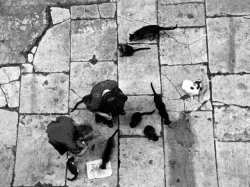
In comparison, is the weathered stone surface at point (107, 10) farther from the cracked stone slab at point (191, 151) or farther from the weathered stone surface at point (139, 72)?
the cracked stone slab at point (191, 151)

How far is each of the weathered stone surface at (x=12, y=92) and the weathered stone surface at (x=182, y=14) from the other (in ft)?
9.78

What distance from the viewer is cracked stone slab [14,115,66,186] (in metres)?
5.67

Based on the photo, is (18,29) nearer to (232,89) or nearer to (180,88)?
(180,88)

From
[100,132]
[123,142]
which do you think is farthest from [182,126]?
[100,132]

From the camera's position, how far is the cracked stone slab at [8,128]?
5867 millimetres

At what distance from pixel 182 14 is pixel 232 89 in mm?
1719

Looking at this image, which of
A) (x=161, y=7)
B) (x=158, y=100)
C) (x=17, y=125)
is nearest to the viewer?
(x=158, y=100)

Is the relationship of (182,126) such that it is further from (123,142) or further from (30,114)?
(30,114)

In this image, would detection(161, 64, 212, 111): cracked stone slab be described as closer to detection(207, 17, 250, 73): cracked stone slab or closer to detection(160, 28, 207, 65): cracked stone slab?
detection(160, 28, 207, 65): cracked stone slab

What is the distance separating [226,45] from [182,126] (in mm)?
1735

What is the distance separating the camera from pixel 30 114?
5977 millimetres

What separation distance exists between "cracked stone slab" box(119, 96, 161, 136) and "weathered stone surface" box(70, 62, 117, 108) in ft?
1.93

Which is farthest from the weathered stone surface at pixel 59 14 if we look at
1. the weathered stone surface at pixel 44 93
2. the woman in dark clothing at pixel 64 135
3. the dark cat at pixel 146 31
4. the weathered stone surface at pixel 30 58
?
the woman in dark clothing at pixel 64 135

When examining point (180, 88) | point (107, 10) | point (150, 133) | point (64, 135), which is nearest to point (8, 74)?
point (64, 135)
